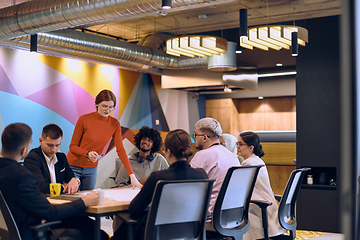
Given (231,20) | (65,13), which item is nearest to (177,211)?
(65,13)

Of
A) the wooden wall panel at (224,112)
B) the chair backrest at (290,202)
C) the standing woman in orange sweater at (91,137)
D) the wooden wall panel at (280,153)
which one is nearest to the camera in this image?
the chair backrest at (290,202)

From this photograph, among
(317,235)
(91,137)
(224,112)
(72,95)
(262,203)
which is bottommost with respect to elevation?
(317,235)

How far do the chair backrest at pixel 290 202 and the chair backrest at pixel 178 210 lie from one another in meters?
1.07

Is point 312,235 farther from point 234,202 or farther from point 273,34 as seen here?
point 234,202

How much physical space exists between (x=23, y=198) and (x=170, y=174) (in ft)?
2.72

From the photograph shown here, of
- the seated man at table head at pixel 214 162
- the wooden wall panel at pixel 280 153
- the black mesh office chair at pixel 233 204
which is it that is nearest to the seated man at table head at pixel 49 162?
the seated man at table head at pixel 214 162

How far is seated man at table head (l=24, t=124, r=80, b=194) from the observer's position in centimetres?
284

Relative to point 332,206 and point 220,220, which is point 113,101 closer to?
point 220,220

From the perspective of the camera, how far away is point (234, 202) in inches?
112

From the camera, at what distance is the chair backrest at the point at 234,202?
268 centimetres

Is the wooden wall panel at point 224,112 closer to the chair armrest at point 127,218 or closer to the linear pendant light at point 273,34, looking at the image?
the linear pendant light at point 273,34

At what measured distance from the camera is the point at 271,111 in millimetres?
11000

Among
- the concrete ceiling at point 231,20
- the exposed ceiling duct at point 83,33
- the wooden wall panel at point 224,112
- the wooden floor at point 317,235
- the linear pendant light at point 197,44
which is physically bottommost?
the wooden floor at point 317,235

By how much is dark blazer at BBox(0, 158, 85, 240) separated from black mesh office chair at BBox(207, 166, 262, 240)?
108 cm
